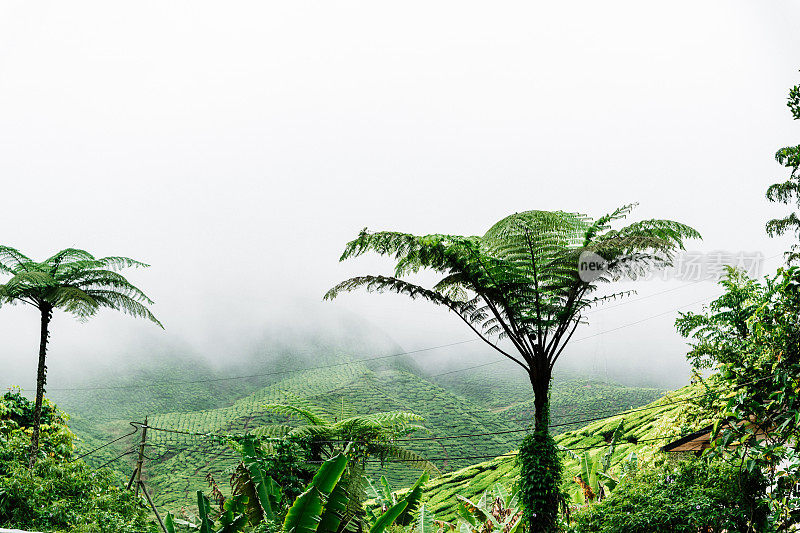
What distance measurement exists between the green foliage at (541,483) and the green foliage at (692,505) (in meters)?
0.86

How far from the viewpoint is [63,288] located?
5516 mm

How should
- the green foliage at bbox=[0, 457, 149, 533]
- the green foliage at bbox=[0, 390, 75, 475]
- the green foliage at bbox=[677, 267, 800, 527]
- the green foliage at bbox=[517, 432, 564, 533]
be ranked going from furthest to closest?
1. the green foliage at bbox=[0, 390, 75, 475]
2. the green foliage at bbox=[517, 432, 564, 533]
3. the green foliage at bbox=[0, 457, 149, 533]
4. the green foliage at bbox=[677, 267, 800, 527]

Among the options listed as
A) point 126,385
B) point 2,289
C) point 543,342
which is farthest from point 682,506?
point 126,385

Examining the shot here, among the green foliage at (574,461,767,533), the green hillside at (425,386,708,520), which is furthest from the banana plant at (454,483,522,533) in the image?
the green hillside at (425,386,708,520)

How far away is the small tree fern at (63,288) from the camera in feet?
17.8

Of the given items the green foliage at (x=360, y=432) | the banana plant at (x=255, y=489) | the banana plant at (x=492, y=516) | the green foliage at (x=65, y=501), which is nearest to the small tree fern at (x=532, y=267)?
the banana plant at (x=492, y=516)

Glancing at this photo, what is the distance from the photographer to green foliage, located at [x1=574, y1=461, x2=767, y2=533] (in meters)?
3.18

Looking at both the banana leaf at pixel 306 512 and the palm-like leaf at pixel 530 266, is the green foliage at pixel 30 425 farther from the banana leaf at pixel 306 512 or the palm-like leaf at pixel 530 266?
the palm-like leaf at pixel 530 266

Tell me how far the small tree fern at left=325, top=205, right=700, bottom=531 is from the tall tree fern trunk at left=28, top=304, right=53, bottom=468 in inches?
125

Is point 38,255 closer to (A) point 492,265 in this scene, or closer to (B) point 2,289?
(B) point 2,289

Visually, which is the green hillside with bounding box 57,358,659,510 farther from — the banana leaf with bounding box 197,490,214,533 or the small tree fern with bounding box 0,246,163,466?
the banana leaf with bounding box 197,490,214,533

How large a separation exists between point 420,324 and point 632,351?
1058 cm

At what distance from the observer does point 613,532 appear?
334cm

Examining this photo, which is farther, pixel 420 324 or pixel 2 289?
pixel 420 324
